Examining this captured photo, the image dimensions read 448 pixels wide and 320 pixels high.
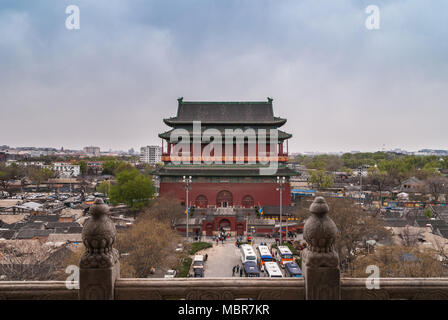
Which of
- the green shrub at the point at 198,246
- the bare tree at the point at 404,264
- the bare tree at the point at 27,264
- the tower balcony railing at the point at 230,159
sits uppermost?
the tower balcony railing at the point at 230,159

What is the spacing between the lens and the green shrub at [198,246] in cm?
2420

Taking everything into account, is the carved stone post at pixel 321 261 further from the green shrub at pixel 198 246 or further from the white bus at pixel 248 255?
the green shrub at pixel 198 246

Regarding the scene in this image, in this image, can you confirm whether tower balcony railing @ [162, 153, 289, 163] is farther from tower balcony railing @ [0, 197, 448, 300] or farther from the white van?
tower balcony railing @ [0, 197, 448, 300]

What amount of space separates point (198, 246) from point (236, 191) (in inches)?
399

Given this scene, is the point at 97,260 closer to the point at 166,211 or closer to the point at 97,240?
the point at 97,240

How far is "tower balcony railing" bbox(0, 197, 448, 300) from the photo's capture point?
416 centimetres

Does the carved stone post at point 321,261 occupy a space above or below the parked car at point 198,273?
above

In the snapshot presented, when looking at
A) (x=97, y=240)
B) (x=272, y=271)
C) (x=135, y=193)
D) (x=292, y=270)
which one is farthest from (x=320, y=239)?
(x=135, y=193)

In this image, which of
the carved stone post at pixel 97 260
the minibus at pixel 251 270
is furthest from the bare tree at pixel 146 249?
the carved stone post at pixel 97 260

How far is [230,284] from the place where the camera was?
441cm

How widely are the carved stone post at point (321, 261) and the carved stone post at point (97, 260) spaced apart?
294cm
